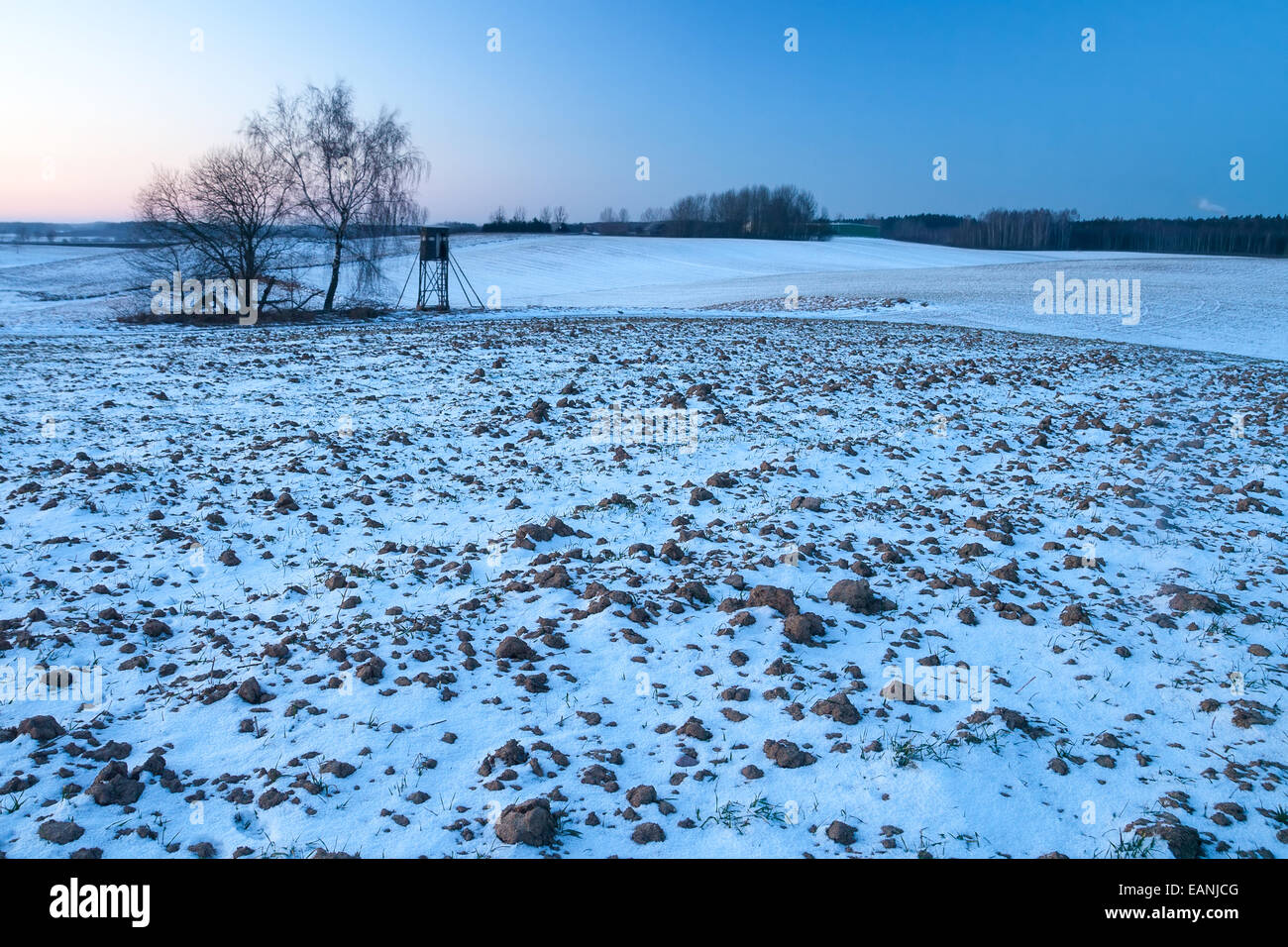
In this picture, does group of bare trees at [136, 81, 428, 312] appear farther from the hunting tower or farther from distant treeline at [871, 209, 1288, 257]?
distant treeline at [871, 209, 1288, 257]

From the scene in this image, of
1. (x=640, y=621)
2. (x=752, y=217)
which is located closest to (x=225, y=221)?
(x=640, y=621)

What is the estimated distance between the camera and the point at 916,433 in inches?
424

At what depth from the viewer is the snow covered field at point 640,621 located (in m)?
4.03

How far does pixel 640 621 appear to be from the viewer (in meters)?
5.87

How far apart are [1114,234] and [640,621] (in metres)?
115

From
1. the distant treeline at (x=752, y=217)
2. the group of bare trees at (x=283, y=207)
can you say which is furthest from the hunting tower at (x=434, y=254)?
the distant treeline at (x=752, y=217)

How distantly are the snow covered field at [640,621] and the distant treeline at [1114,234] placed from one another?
327ft

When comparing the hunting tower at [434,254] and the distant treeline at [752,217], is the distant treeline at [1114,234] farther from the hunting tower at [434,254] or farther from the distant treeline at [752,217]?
the hunting tower at [434,254]

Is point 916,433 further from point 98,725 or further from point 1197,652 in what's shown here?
point 98,725

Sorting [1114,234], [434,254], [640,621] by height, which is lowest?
[640,621]

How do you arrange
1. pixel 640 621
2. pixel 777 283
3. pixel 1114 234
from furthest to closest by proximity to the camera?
pixel 1114 234 → pixel 777 283 → pixel 640 621

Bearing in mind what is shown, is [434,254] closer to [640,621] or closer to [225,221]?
[225,221]
